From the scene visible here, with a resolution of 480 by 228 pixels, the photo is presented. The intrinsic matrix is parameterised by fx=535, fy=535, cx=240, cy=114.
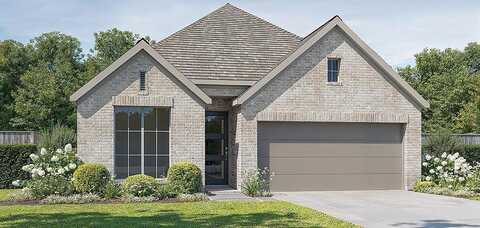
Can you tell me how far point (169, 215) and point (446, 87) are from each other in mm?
37199

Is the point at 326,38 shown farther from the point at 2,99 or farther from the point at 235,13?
the point at 2,99

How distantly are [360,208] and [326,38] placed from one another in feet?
23.8

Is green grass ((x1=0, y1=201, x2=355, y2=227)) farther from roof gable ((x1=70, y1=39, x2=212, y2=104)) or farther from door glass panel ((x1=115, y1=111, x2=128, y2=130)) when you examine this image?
roof gable ((x1=70, y1=39, x2=212, y2=104))

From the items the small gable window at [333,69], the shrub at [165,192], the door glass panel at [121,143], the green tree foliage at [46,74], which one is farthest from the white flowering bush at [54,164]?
the green tree foliage at [46,74]

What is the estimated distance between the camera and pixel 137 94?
17.3 m

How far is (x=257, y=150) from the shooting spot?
18328mm

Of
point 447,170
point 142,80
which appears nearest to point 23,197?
point 142,80

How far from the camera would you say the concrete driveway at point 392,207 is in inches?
457

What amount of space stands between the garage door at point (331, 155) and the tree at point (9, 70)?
2726 cm

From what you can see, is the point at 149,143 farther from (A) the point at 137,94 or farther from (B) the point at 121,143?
(A) the point at 137,94

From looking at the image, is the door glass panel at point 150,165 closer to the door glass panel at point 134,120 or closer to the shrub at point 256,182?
the door glass panel at point 134,120

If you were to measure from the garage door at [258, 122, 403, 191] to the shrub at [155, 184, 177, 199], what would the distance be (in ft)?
11.9

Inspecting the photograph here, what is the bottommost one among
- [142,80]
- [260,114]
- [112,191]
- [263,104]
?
[112,191]

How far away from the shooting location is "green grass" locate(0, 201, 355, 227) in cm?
1104
